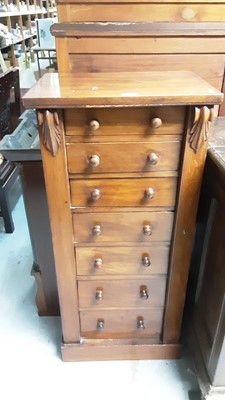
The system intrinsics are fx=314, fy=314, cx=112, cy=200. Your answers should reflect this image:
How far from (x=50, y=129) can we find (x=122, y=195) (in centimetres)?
26

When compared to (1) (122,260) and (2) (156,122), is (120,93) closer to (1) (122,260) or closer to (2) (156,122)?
(2) (156,122)

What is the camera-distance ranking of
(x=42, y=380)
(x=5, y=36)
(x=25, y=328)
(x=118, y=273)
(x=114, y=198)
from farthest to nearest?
(x=5, y=36)
(x=25, y=328)
(x=42, y=380)
(x=118, y=273)
(x=114, y=198)

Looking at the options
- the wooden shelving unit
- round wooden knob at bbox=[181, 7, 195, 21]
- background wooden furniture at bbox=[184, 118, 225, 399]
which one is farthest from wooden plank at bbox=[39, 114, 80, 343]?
the wooden shelving unit

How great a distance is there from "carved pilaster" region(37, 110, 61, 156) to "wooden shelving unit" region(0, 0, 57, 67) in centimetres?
373

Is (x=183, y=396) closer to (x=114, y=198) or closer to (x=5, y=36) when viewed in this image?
(x=114, y=198)

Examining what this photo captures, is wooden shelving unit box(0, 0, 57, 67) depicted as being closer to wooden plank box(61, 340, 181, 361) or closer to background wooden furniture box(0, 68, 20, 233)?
background wooden furniture box(0, 68, 20, 233)

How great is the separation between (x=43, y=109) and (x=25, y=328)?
0.99 m

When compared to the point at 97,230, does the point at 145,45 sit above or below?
above

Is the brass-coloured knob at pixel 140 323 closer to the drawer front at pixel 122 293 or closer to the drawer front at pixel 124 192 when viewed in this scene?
the drawer front at pixel 122 293

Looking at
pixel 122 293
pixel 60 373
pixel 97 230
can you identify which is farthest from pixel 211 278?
pixel 60 373

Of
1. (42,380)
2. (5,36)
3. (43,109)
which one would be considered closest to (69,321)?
(42,380)

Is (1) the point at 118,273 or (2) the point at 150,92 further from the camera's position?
(1) the point at 118,273

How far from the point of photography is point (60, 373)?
1.17 m

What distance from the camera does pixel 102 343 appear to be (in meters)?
1.17
